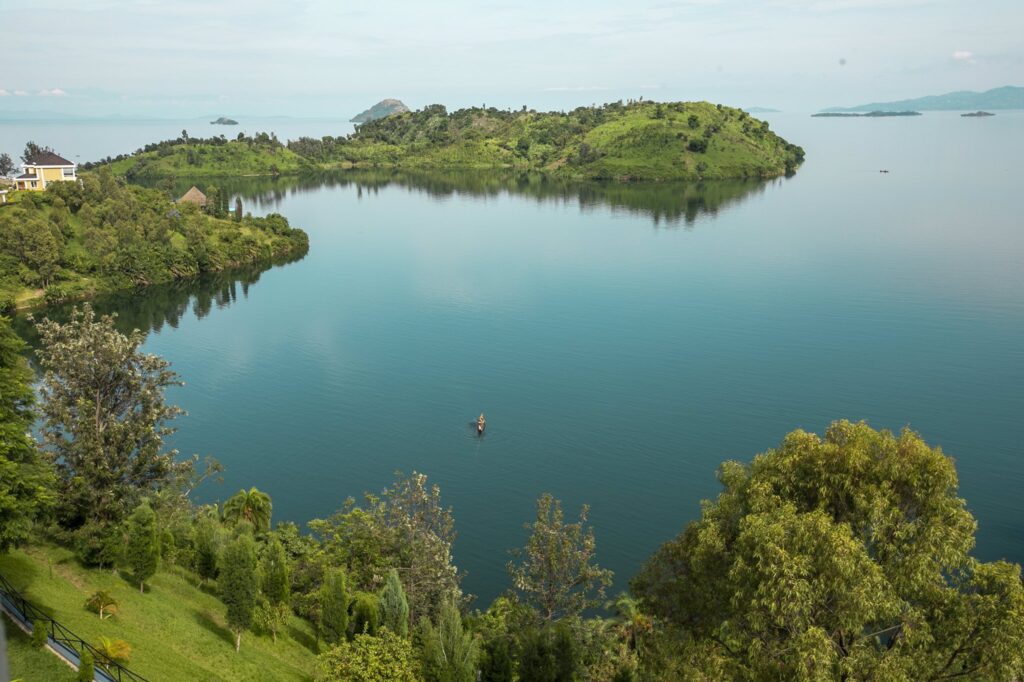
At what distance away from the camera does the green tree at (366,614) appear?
38031mm

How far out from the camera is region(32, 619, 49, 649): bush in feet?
85.3

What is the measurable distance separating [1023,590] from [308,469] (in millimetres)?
54175

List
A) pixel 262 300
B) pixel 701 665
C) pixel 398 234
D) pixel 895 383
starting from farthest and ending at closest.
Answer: pixel 398 234 < pixel 262 300 < pixel 895 383 < pixel 701 665

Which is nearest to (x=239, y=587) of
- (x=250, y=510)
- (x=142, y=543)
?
(x=142, y=543)

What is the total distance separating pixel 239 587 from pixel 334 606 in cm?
493

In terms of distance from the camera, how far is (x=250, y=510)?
1866 inches

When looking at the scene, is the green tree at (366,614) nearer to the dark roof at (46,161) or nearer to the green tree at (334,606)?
the green tree at (334,606)

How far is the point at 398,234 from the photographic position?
578ft

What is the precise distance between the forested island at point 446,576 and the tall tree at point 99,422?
13 centimetres

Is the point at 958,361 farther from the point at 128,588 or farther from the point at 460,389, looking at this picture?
the point at 128,588

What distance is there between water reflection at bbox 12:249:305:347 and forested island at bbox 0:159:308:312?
92.7 inches

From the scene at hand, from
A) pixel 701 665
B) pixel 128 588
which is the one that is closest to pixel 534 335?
pixel 128 588

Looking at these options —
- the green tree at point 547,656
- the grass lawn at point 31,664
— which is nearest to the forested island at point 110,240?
the grass lawn at point 31,664

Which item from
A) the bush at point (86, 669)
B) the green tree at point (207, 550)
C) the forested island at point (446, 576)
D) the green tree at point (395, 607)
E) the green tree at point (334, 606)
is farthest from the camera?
the green tree at point (207, 550)
